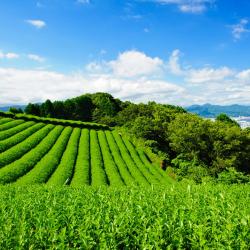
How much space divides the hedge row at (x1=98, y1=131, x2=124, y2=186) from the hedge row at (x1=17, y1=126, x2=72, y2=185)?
7.12 meters

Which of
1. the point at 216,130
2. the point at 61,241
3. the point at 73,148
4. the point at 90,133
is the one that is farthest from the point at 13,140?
the point at 61,241

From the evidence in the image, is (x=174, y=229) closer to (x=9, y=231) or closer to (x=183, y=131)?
(x=9, y=231)

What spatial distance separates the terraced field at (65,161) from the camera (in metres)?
39.8

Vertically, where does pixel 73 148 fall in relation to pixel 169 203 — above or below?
below

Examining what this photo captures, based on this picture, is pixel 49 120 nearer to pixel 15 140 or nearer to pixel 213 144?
pixel 15 140

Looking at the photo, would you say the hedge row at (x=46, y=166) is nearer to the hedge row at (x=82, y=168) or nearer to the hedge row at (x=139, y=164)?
the hedge row at (x=82, y=168)

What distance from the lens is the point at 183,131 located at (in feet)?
251

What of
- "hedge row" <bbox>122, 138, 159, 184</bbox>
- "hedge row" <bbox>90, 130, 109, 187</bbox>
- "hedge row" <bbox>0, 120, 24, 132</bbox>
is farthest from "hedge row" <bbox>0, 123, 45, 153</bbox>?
"hedge row" <bbox>122, 138, 159, 184</bbox>

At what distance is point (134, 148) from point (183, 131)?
38.9ft

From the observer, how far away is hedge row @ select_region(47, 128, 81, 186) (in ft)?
127

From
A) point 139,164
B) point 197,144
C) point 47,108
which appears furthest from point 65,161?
point 47,108

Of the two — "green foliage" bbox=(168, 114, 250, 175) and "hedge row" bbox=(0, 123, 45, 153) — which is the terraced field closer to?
"hedge row" bbox=(0, 123, 45, 153)

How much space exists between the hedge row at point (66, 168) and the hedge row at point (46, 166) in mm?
656

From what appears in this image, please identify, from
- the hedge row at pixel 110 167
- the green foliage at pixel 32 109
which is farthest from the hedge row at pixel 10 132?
the green foliage at pixel 32 109
